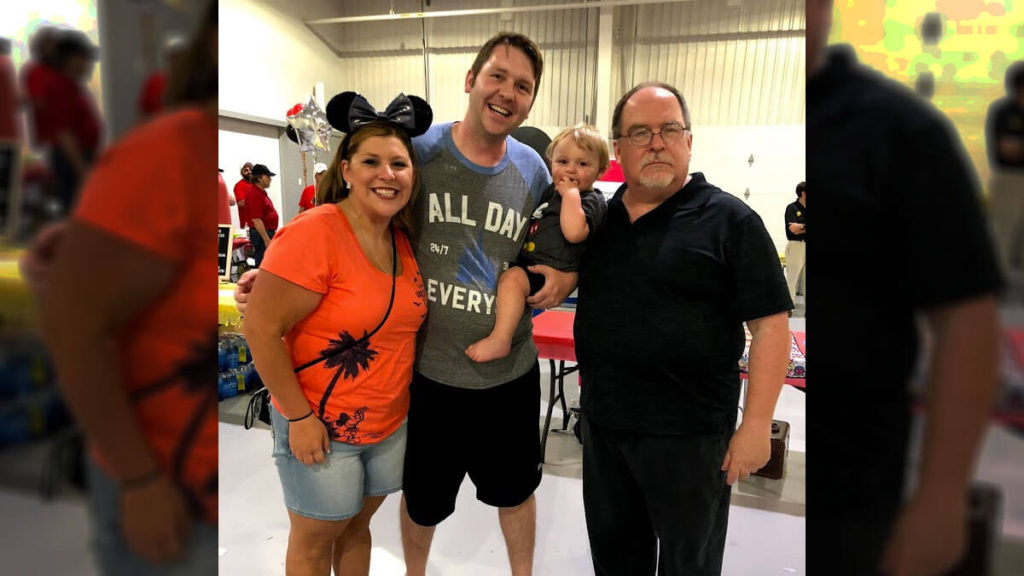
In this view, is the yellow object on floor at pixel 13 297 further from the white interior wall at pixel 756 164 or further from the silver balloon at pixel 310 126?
the white interior wall at pixel 756 164

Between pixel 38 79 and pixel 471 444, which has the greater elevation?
pixel 38 79

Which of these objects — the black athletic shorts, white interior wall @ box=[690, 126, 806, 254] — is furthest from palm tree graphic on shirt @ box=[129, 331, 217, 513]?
white interior wall @ box=[690, 126, 806, 254]

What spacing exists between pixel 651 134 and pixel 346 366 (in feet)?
2.87

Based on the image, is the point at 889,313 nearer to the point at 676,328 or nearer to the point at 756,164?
the point at 676,328

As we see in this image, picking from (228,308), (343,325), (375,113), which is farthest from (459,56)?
(343,325)

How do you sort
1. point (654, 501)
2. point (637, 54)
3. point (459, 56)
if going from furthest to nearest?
point (459, 56)
point (637, 54)
point (654, 501)

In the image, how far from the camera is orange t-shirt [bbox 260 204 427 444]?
1.25 metres

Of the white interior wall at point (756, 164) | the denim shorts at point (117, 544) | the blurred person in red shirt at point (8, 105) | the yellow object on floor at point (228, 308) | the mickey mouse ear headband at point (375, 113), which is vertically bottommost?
the yellow object on floor at point (228, 308)

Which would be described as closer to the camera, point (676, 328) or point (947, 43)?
point (947, 43)

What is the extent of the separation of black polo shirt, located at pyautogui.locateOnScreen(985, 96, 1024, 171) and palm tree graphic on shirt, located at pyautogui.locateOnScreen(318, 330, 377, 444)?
1253 millimetres

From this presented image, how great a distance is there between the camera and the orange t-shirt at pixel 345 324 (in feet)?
4.11

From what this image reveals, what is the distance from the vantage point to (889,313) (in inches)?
6.8

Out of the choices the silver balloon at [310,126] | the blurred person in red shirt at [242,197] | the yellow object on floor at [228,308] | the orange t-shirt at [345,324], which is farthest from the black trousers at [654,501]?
the blurred person in red shirt at [242,197]

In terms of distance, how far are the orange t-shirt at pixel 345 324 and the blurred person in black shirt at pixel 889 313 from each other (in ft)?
3.85
